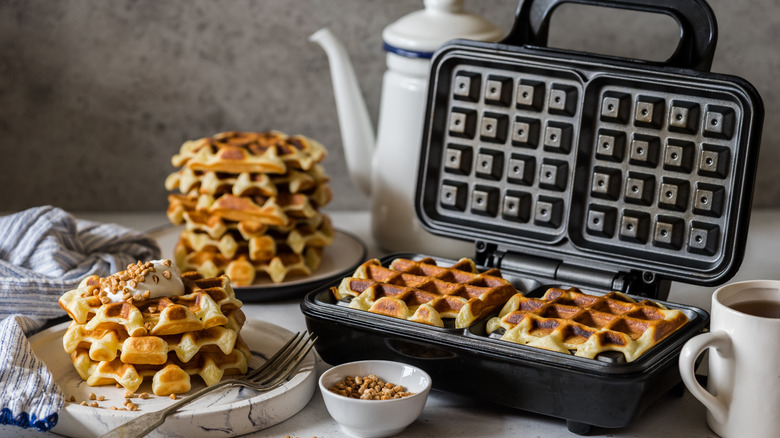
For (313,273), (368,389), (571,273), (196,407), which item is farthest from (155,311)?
(571,273)

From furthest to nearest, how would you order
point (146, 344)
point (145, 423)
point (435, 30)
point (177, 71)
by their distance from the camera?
point (177, 71) → point (435, 30) → point (146, 344) → point (145, 423)

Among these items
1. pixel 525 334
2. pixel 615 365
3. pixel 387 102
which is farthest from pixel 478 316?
pixel 387 102

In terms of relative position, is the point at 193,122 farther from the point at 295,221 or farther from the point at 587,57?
the point at 587,57

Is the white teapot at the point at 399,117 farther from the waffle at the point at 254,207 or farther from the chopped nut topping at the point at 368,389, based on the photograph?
the chopped nut topping at the point at 368,389

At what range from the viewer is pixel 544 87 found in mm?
1611

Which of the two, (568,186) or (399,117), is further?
(399,117)

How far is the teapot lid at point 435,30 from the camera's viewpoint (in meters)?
1.85

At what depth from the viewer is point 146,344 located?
4.27ft

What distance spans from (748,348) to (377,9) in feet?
4.45

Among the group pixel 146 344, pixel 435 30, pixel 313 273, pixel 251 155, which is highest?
pixel 435 30

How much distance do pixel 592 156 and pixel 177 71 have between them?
3.78 ft

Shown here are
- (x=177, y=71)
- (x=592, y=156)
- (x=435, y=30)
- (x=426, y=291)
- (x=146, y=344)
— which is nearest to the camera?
(x=146, y=344)

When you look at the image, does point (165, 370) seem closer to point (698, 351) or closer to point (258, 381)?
point (258, 381)

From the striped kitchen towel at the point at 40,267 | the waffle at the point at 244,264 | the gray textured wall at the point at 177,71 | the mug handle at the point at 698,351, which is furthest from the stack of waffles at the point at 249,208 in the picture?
the mug handle at the point at 698,351
